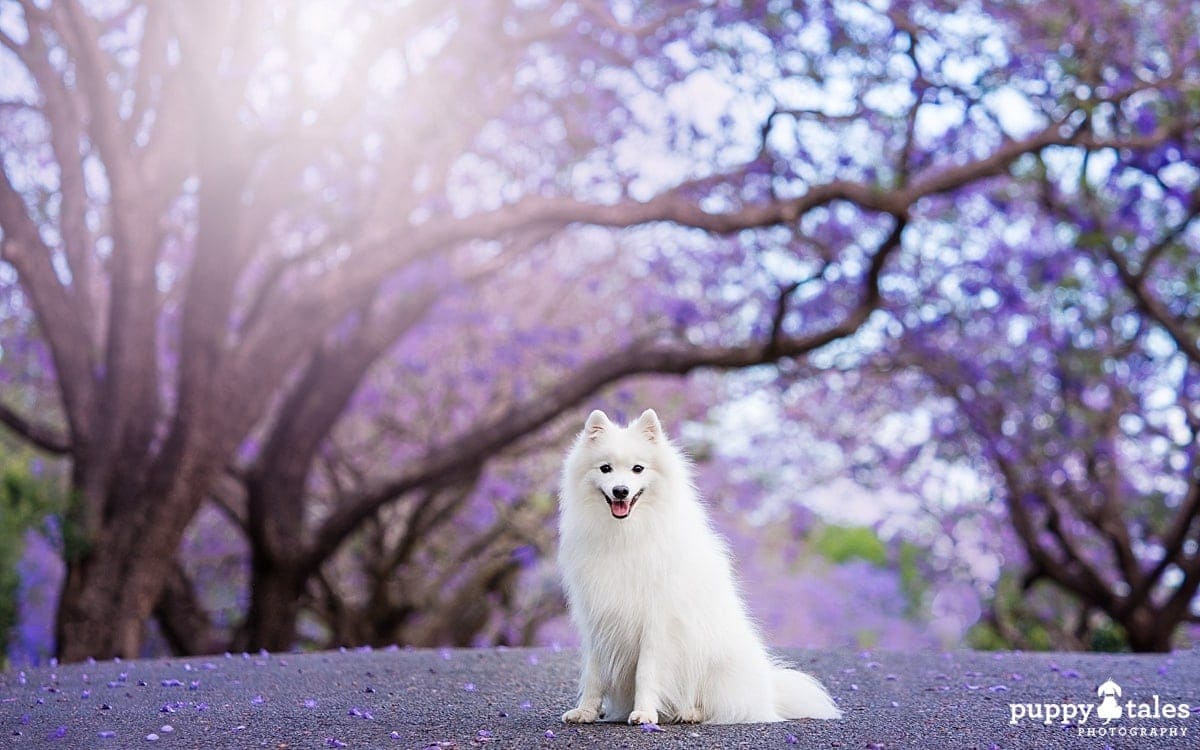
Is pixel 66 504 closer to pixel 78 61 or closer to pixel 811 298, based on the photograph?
pixel 78 61

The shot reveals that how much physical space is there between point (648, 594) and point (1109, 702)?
109 inches

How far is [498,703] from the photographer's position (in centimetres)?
646

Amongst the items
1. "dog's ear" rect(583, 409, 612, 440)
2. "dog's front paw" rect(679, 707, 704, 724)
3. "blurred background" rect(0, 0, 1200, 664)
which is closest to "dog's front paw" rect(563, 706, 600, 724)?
"dog's front paw" rect(679, 707, 704, 724)

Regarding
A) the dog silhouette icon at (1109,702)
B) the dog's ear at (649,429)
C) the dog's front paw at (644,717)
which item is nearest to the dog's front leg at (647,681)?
the dog's front paw at (644,717)

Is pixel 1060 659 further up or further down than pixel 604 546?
further down

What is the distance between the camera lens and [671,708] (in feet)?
18.2

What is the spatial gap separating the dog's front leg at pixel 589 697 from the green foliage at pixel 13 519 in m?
7.73

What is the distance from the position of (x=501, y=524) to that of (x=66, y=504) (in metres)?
6.64

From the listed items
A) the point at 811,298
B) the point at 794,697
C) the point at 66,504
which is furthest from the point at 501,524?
the point at 794,697

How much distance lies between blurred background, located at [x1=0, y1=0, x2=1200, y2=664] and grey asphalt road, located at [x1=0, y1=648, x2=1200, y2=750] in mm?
3577

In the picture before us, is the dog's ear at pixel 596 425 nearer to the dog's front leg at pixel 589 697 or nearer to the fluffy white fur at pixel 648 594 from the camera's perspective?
the fluffy white fur at pixel 648 594

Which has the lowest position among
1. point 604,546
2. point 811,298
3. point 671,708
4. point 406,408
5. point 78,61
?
point 671,708

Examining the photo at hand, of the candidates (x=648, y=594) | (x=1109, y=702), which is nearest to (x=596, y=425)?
(x=648, y=594)

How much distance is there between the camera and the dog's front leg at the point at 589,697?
5578 mm
